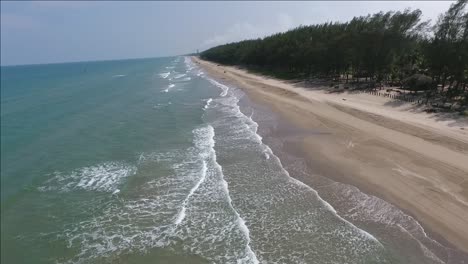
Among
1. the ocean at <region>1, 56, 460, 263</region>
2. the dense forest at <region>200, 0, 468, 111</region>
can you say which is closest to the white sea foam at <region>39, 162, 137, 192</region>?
the ocean at <region>1, 56, 460, 263</region>

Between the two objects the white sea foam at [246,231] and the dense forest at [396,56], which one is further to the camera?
the dense forest at [396,56]

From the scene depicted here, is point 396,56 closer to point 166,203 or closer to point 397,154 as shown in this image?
point 397,154

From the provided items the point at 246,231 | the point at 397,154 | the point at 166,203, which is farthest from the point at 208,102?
the point at 246,231

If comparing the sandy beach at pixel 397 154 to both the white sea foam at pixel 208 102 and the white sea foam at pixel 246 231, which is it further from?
the white sea foam at pixel 208 102

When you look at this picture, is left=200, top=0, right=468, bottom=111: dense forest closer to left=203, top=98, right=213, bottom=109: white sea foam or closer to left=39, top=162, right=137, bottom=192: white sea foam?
left=203, top=98, right=213, bottom=109: white sea foam

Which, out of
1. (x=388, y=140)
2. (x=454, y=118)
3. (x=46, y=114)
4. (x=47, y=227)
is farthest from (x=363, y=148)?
(x=46, y=114)

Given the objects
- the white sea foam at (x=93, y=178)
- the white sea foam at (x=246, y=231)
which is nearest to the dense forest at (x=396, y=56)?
the white sea foam at (x=246, y=231)
